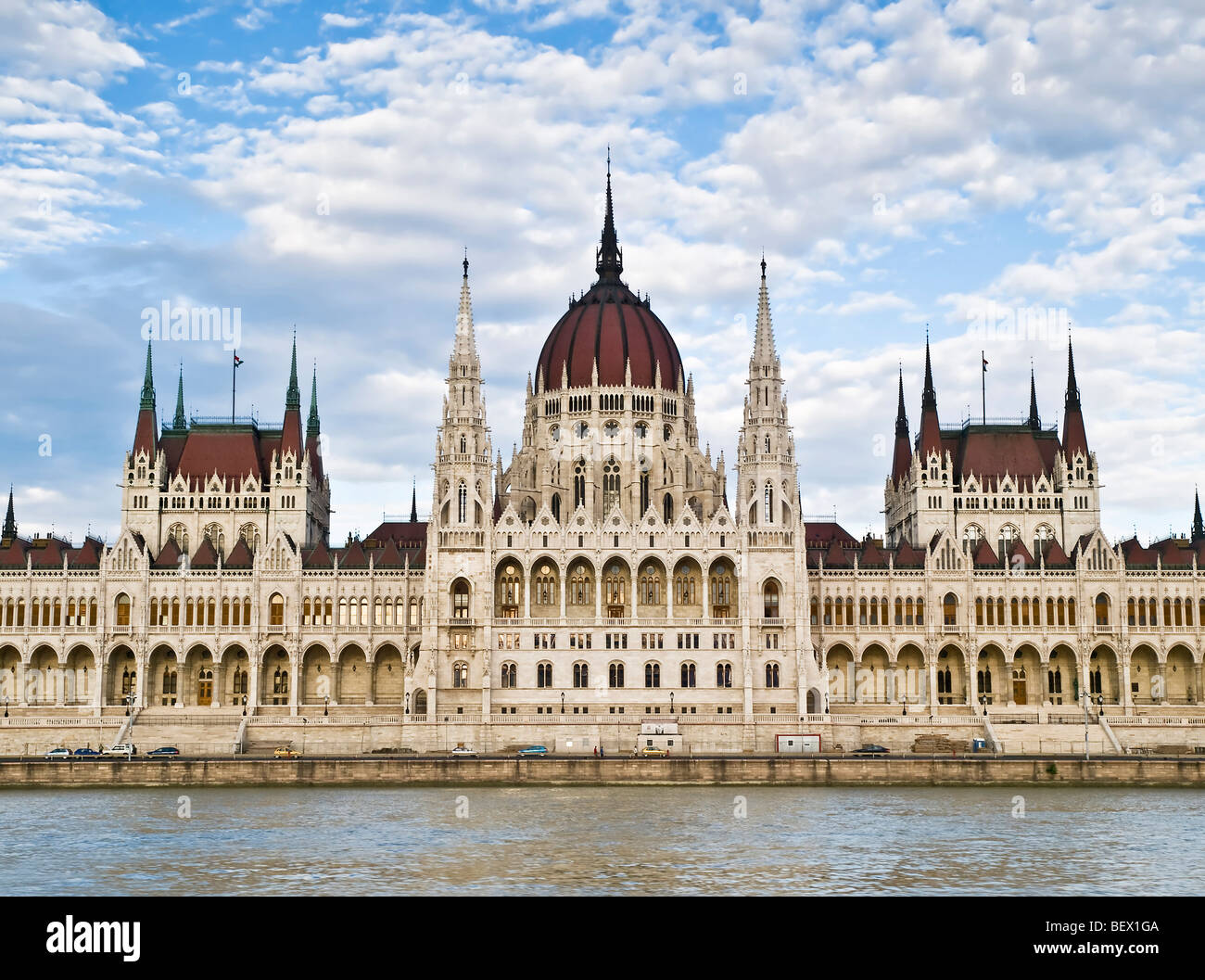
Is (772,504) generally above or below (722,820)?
above

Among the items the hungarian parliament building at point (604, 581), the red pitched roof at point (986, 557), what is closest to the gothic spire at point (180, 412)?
the hungarian parliament building at point (604, 581)

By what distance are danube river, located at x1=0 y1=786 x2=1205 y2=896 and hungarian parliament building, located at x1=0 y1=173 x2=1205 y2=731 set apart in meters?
23.1

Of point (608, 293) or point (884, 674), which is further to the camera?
point (608, 293)

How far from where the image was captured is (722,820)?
6550cm

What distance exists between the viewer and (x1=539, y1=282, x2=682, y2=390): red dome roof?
4705 inches

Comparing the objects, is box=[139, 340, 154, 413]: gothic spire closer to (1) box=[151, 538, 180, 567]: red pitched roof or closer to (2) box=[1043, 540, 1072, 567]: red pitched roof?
(1) box=[151, 538, 180, 567]: red pitched roof

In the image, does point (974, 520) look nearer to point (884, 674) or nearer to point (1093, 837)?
point (884, 674)

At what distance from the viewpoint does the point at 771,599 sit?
105750 millimetres

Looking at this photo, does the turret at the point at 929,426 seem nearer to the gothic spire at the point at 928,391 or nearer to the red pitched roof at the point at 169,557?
the gothic spire at the point at 928,391

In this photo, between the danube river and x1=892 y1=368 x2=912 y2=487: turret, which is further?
x1=892 y1=368 x2=912 y2=487: turret

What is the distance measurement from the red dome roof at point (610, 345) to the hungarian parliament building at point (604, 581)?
23 cm

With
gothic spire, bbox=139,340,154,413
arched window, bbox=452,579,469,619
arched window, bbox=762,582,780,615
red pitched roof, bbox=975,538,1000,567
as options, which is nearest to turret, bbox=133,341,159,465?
gothic spire, bbox=139,340,154,413
